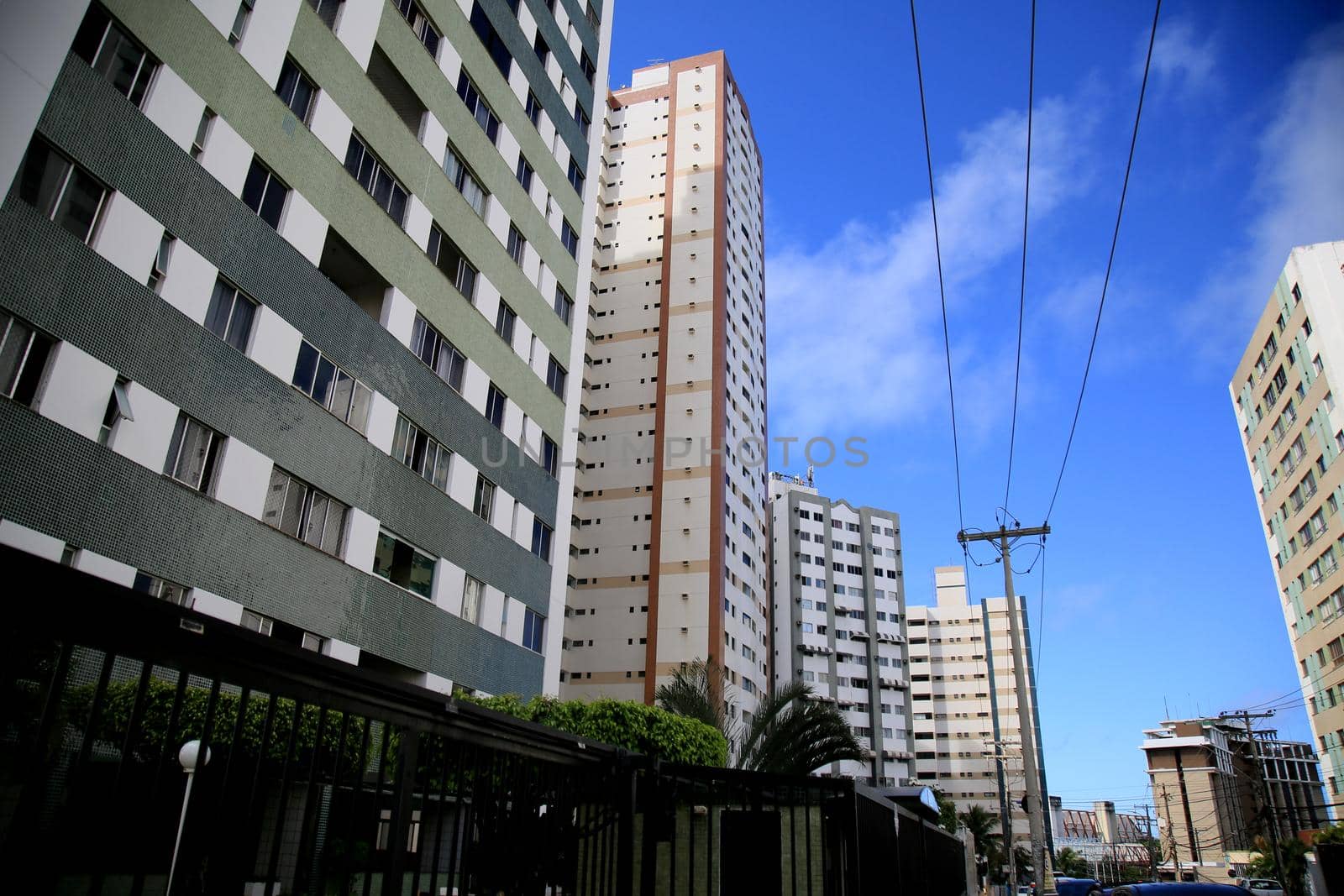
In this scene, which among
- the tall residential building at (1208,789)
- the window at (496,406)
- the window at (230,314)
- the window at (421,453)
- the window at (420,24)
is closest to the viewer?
the window at (230,314)

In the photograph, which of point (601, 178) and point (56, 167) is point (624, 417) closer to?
point (601, 178)

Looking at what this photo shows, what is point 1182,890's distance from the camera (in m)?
14.2

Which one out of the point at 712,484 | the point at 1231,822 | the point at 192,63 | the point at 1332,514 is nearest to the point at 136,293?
the point at 192,63

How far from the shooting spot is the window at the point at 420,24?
76.4 ft

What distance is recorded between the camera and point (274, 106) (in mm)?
17766

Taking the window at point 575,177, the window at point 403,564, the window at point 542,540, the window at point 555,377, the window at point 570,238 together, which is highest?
the window at point 575,177

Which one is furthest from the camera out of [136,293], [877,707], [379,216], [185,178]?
[877,707]

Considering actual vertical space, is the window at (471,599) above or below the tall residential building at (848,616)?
below

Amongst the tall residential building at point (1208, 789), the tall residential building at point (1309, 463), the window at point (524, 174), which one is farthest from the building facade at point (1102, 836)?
the window at point (524, 174)

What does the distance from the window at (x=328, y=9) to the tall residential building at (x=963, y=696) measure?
91.1 meters

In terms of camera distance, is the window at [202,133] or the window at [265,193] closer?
the window at [202,133]

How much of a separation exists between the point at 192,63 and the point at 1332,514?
59450 millimetres

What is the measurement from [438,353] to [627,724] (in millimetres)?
10977

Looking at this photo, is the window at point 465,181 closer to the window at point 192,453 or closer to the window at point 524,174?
the window at point 524,174
